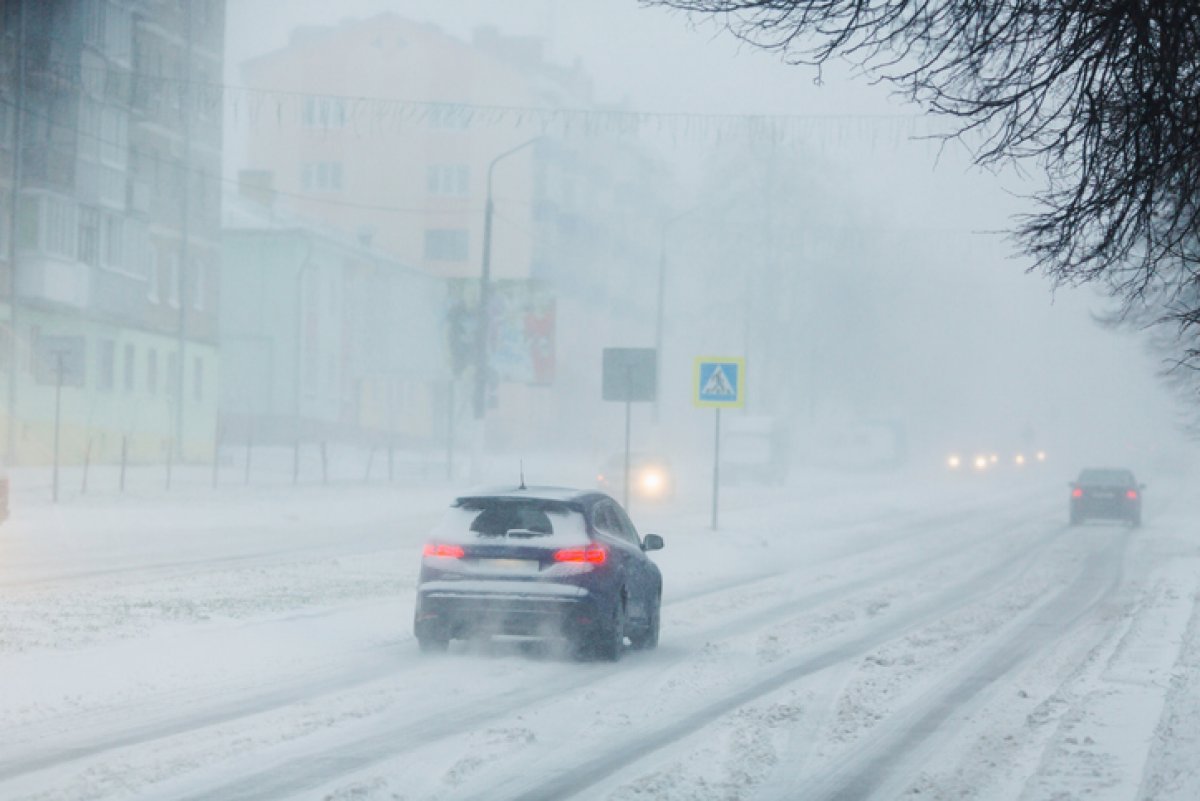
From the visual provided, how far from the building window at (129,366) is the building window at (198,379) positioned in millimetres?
4593

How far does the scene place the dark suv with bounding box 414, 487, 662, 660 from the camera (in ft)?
46.2

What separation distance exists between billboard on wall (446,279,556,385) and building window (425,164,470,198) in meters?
32.2

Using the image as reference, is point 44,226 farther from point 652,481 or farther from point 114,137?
point 652,481

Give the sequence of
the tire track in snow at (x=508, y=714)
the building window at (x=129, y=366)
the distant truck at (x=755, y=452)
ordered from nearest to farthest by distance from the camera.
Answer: the tire track in snow at (x=508, y=714)
the building window at (x=129, y=366)
the distant truck at (x=755, y=452)

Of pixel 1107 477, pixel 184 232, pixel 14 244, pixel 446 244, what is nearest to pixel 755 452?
pixel 184 232

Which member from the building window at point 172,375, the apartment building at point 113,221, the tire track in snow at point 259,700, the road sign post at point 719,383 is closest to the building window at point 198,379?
the apartment building at point 113,221

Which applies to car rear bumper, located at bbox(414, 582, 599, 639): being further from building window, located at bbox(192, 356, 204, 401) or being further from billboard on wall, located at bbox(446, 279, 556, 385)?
building window, located at bbox(192, 356, 204, 401)

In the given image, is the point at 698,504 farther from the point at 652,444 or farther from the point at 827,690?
the point at 827,690

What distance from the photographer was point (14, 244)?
151ft

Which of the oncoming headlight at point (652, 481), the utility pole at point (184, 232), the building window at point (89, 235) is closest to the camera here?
the building window at point (89, 235)

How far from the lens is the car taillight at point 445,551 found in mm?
14328

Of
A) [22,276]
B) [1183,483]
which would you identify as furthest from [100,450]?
[1183,483]

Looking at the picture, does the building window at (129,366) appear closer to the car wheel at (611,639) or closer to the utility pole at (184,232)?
the utility pole at (184,232)

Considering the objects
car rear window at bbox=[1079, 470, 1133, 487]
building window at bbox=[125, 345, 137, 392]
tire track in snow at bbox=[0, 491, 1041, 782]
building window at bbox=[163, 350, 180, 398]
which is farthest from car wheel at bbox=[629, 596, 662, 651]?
building window at bbox=[163, 350, 180, 398]
